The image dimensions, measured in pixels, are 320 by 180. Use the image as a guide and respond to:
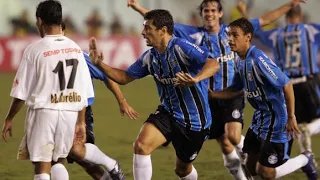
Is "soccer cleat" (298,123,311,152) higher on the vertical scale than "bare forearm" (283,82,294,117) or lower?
lower

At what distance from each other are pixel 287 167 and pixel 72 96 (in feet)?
8.06

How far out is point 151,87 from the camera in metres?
21.2

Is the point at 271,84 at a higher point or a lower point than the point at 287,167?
higher

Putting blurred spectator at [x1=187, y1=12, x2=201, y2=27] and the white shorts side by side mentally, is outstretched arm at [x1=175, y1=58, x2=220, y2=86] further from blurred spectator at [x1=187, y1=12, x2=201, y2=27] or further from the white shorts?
blurred spectator at [x1=187, y1=12, x2=201, y2=27]

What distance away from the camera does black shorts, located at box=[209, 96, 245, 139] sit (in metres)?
8.94

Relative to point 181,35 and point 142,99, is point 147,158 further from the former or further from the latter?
point 142,99

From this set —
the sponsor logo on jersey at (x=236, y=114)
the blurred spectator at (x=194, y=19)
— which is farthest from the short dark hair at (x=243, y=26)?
the blurred spectator at (x=194, y=19)

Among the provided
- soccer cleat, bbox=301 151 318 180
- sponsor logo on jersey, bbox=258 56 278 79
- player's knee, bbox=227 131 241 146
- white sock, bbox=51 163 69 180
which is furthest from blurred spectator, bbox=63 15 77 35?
white sock, bbox=51 163 69 180

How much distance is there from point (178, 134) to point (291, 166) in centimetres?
125

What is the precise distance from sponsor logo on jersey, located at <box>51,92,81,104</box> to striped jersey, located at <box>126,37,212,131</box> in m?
1.06

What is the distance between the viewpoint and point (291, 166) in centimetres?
801

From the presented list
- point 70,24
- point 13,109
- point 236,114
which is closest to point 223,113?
point 236,114

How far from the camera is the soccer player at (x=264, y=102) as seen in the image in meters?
7.41

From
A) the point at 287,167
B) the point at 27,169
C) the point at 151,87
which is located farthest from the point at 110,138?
the point at 151,87
